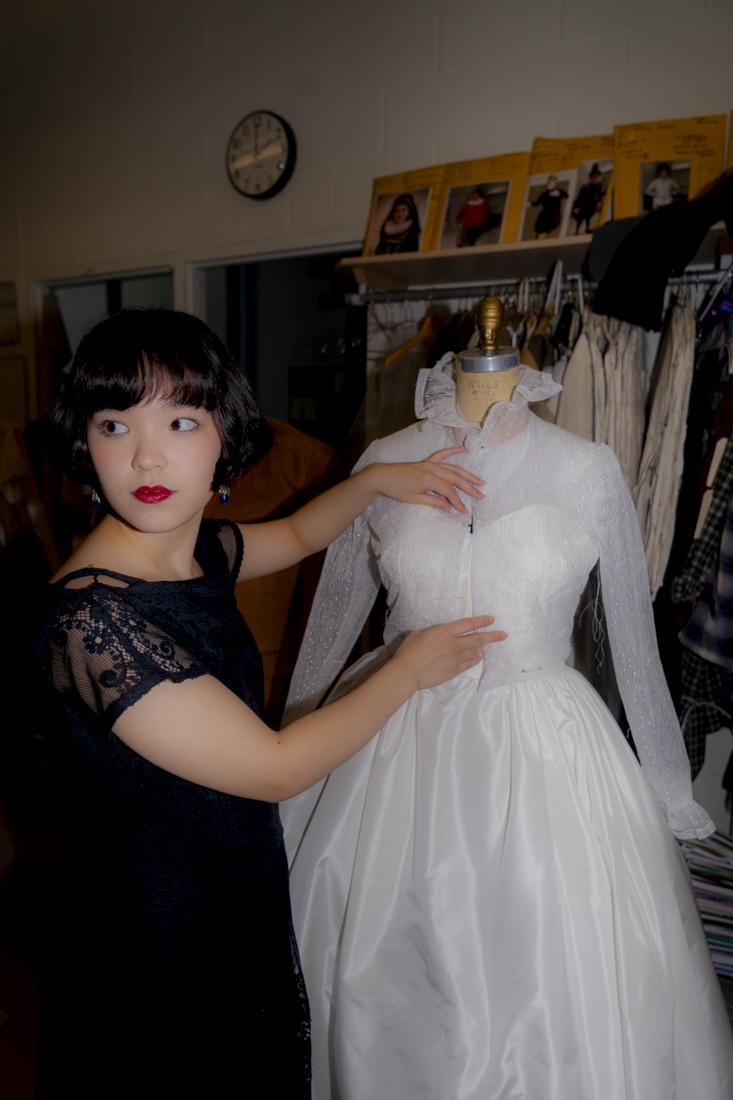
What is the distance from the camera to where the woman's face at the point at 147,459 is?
2.95ft

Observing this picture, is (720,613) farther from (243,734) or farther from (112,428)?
(112,428)

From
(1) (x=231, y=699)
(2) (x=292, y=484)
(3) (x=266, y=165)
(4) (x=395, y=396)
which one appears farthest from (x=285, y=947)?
(3) (x=266, y=165)

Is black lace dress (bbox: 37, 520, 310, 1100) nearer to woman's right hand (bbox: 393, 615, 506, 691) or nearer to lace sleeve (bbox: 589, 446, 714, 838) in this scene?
woman's right hand (bbox: 393, 615, 506, 691)

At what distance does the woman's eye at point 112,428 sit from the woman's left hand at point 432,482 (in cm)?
40

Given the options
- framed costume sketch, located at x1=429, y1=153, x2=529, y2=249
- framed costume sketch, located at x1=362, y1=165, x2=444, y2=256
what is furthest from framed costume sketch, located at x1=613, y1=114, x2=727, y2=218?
framed costume sketch, located at x1=362, y1=165, x2=444, y2=256

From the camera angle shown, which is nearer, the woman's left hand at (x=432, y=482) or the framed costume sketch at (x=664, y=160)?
the woman's left hand at (x=432, y=482)

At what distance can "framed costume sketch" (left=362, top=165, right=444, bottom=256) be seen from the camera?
228 cm

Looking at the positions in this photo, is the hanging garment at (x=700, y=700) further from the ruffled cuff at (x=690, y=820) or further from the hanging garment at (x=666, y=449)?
the ruffled cuff at (x=690, y=820)

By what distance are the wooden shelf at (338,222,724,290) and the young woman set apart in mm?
1043

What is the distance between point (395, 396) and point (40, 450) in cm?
131

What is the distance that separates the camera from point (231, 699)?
2.80 feet

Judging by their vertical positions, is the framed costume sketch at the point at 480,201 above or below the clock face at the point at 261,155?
below

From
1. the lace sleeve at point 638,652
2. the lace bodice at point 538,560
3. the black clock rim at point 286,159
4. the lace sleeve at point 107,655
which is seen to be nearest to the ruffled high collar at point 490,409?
the lace bodice at point 538,560

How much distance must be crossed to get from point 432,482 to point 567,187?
54.9 inches
